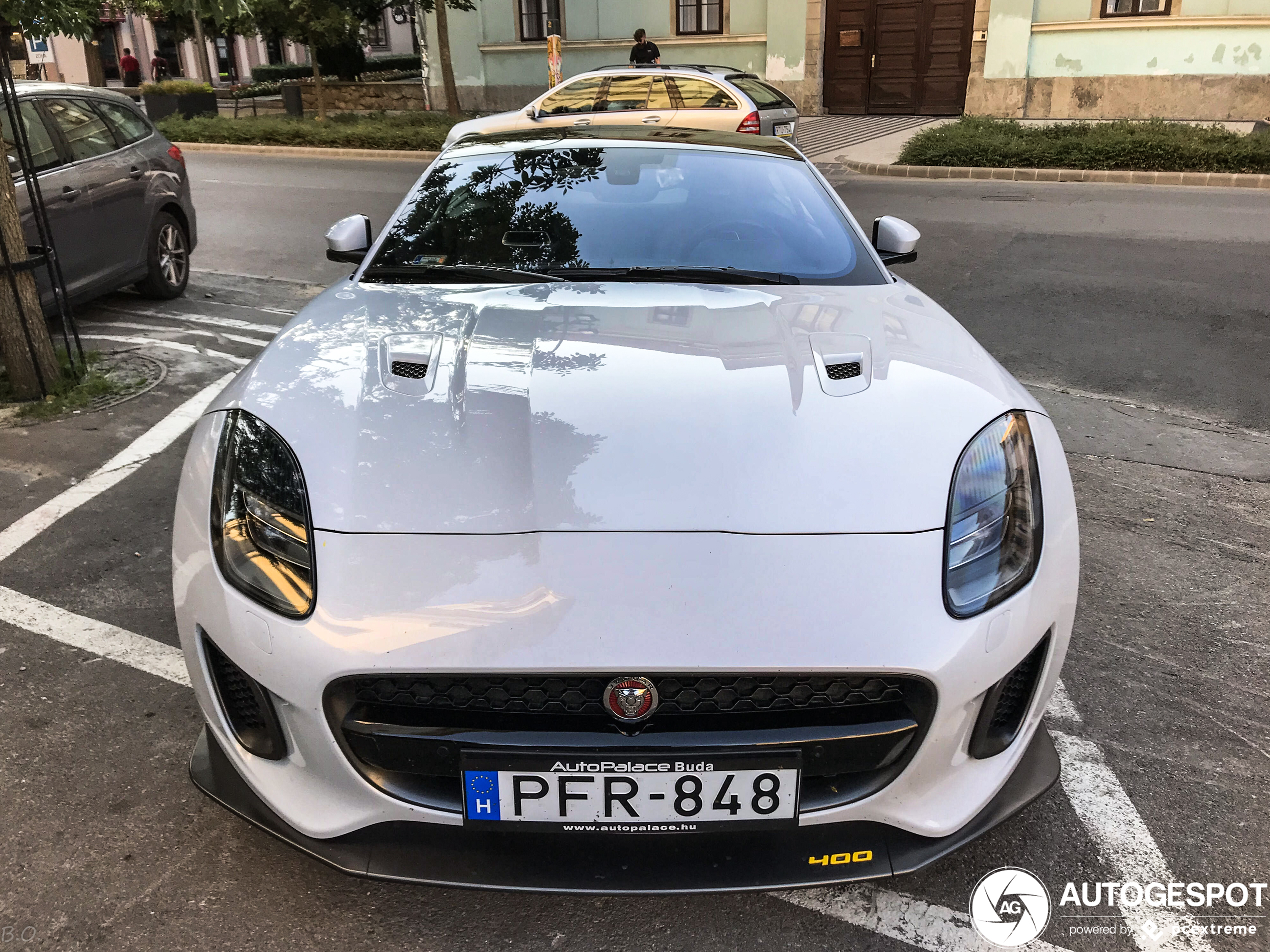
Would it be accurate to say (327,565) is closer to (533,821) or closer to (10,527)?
(533,821)

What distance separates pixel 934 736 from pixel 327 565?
1165 millimetres

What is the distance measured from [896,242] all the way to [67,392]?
4281 millimetres

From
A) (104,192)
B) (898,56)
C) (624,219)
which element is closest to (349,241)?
(624,219)

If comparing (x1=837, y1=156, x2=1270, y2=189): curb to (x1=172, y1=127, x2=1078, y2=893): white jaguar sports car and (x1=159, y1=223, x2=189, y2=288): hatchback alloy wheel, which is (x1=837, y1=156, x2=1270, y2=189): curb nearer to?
(x1=159, y1=223, x2=189, y2=288): hatchback alloy wheel

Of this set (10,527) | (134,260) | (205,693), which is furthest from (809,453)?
(134,260)

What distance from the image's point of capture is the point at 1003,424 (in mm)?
2305

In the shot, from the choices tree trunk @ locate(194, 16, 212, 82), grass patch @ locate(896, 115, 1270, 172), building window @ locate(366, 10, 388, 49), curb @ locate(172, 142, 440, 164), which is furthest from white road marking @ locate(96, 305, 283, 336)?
building window @ locate(366, 10, 388, 49)

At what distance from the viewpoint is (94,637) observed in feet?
10.6

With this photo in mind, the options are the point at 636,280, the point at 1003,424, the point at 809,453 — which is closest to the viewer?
the point at 809,453

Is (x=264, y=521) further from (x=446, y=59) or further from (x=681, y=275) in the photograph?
(x=446, y=59)

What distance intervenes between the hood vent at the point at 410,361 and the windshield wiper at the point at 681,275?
612 millimetres

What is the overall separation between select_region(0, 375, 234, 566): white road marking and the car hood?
1668 millimetres

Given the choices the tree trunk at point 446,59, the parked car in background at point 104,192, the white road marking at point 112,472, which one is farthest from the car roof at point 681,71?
the white road marking at point 112,472

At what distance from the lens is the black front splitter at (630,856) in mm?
1836
